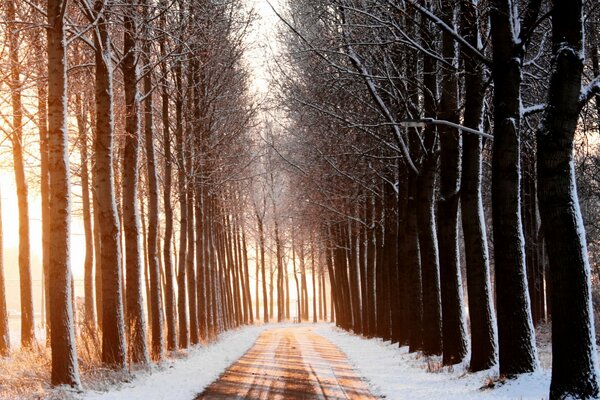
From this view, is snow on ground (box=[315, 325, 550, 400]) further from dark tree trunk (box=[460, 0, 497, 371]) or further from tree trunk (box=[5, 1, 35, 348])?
tree trunk (box=[5, 1, 35, 348])

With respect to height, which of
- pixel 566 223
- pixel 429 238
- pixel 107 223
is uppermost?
pixel 107 223

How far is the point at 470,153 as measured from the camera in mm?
12133

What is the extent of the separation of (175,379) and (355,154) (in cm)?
825

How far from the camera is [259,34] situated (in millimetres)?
21625

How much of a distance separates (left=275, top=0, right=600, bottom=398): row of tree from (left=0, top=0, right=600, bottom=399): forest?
0.12 feet

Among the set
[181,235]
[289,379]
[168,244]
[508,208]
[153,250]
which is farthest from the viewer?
[181,235]

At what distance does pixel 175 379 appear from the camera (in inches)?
504

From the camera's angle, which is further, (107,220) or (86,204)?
(86,204)

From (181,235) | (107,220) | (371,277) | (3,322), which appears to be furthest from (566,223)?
(371,277)

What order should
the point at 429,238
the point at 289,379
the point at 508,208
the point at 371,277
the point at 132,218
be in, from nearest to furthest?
the point at 508,208 → the point at 289,379 → the point at 132,218 → the point at 429,238 → the point at 371,277

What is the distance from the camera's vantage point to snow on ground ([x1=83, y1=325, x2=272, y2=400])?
34.6 ft

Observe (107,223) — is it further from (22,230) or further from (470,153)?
(22,230)

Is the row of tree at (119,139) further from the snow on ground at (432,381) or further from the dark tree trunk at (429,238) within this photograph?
the dark tree trunk at (429,238)

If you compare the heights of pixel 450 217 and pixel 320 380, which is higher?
pixel 450 217
